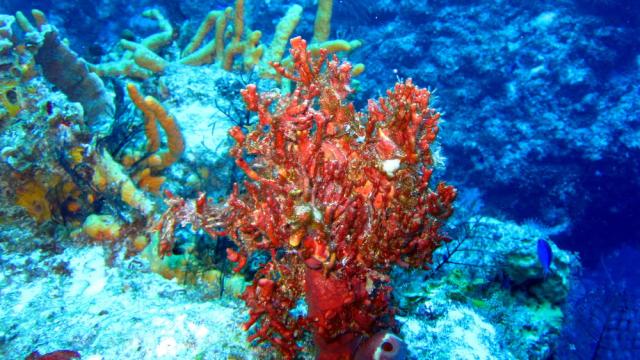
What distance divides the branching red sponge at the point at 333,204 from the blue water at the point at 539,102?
20.9ft

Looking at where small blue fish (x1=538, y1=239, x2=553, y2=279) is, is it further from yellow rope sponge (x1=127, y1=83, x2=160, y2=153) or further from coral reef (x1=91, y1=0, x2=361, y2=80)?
yellow rope sponge (x1=127, y1=83, x2=160, y2=153)

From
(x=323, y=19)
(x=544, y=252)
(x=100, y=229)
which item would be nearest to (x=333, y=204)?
(x=100, y=229)

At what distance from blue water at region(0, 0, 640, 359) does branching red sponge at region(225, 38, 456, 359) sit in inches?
251

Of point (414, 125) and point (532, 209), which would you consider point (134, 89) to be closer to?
point (414, 125)

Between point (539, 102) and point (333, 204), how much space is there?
9.97 metres

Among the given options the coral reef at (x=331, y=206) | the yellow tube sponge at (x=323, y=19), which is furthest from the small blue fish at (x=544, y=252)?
the yellow tube sponge at (x=323, y=19)

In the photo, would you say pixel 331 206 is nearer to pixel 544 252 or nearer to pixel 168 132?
pixel 168 132

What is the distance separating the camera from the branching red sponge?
1963 mm

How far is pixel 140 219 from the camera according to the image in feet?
12.4

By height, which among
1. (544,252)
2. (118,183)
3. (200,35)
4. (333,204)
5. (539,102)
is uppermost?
(200,35)

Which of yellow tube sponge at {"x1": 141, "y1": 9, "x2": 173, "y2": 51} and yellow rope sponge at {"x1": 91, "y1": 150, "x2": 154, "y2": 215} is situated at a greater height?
yellow tube sponge at {"x1": 141, "y1": 9, "x2": 173, "y2": 51}

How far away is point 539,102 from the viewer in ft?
32.3

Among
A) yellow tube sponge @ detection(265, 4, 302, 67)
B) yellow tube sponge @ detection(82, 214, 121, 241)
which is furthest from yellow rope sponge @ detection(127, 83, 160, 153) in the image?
yellow tube sponge @ detection(265, 4, 302, 67)

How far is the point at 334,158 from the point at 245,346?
4.69ft
